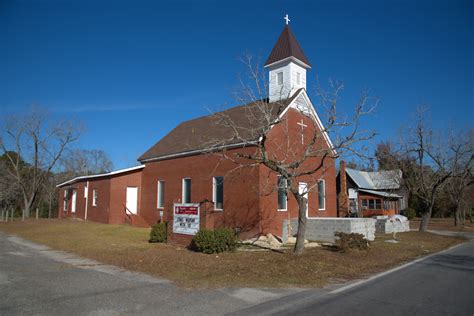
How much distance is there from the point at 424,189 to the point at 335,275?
19943mm

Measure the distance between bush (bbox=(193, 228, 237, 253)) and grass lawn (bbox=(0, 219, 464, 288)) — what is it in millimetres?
377

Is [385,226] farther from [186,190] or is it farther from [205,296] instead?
[205,296]

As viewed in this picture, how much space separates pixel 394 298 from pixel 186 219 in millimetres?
10023

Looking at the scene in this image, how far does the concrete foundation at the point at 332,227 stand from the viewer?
17.7m

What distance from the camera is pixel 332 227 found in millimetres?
18297

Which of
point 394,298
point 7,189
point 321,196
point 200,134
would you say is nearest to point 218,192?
point 200,134

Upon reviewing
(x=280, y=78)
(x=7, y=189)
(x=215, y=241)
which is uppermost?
(x=280, y=78)

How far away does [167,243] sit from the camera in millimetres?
17156

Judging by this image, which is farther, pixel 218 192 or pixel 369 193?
pixel 369 193

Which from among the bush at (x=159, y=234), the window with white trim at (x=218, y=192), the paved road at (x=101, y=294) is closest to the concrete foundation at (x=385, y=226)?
the window with white trim at (x=218, y=192)

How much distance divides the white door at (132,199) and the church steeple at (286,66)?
12.7 m

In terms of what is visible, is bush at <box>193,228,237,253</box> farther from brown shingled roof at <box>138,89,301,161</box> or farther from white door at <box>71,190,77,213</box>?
white door at <box>71,190,77,213</box>

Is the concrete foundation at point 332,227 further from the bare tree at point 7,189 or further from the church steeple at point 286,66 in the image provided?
the bare tree at point 7,189

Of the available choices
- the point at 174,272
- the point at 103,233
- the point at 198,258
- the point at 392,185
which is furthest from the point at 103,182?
the point at 392,185
